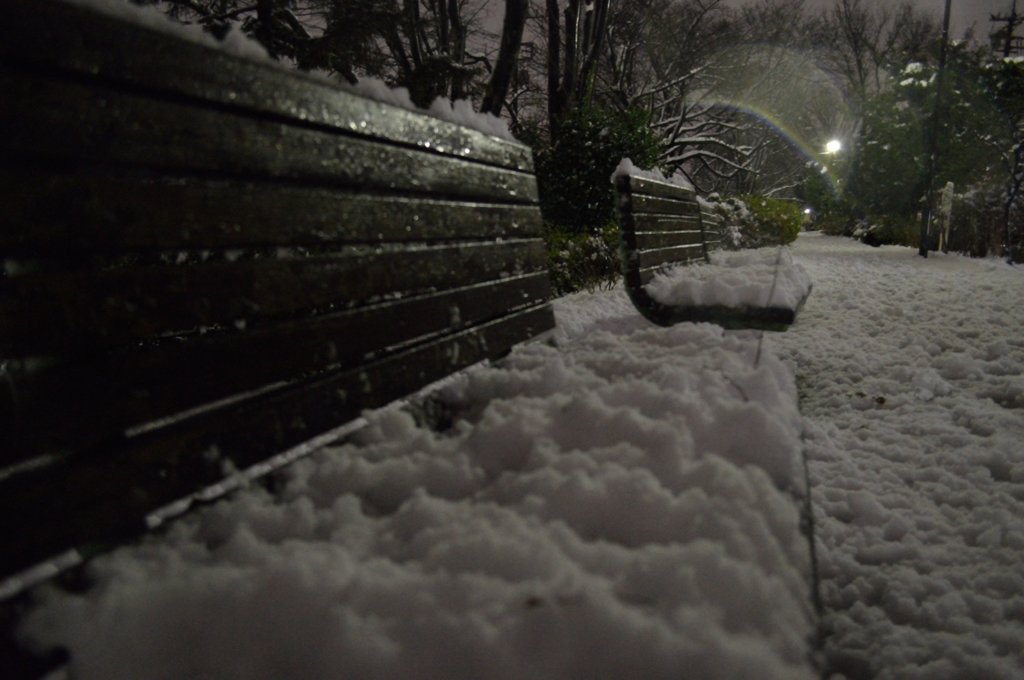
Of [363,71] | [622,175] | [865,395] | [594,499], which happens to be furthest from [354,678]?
[363,71]

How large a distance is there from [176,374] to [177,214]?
29cm

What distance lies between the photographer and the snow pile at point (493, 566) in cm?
66

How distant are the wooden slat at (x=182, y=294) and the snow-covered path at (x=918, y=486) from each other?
1.65 metres

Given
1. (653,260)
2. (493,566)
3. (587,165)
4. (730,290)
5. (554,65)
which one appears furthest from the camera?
(554,65)

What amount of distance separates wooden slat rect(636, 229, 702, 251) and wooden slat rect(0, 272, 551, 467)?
1.87 metres

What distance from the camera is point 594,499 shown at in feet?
3.12

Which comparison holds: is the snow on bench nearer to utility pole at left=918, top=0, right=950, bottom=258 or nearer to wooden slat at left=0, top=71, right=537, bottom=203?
wooden slat at left=0, top=71, right=537, bottom=203

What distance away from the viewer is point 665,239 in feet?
12.0

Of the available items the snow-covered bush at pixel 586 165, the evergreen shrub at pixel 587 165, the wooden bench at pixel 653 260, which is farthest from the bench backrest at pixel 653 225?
the snow-covered bush at pixel 586 165

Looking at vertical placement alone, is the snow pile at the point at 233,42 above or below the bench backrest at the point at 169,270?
above

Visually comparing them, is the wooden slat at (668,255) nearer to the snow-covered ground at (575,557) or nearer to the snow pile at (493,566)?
the snow-covered ground at (575,557)

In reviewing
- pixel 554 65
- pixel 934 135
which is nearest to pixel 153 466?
pixel 554 65

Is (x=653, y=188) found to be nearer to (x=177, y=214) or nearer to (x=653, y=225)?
(x=653, y=225)

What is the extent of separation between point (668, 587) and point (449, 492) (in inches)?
18.8
